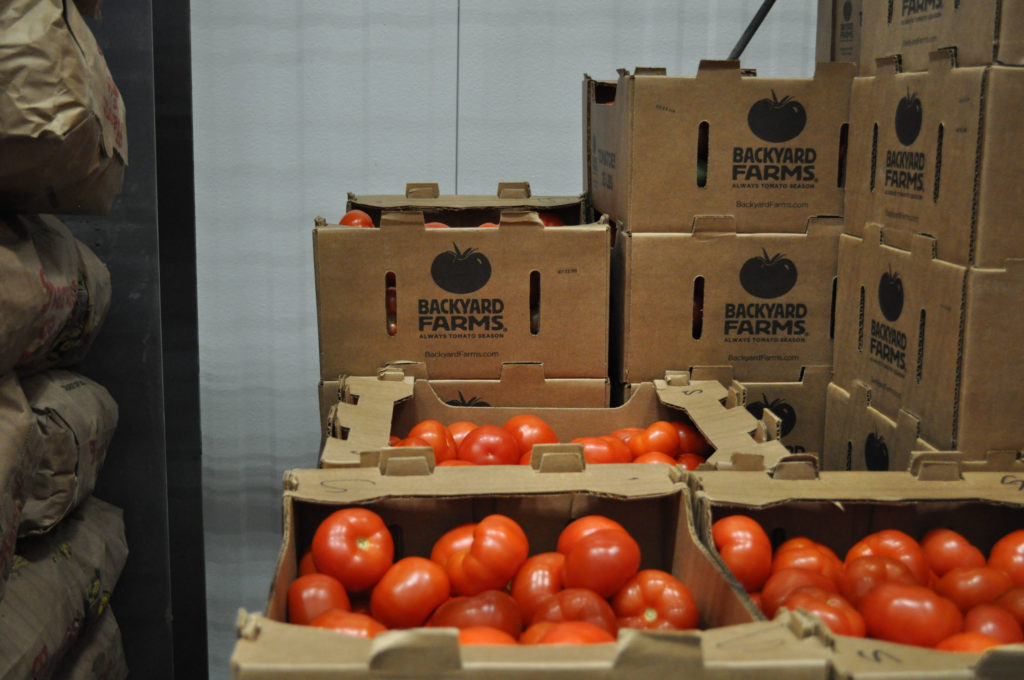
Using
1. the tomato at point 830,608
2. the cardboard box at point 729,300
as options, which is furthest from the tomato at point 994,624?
the cardboard box at point 729,300

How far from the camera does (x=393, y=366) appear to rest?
1.88 metres

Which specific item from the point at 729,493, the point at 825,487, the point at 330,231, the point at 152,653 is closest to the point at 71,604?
the point at 152,653

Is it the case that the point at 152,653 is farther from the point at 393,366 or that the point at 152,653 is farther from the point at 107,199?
the point at 107,199

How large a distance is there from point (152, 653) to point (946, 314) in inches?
63.7

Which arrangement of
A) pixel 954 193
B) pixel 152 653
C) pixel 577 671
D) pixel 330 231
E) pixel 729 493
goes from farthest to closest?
pixel 152 653, pixel 330 231, pixel 954 193, pixel 729 493, pixel 577 671

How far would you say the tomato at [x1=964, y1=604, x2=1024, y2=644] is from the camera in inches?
38.3

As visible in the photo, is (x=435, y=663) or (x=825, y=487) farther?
(x=825, y=487)

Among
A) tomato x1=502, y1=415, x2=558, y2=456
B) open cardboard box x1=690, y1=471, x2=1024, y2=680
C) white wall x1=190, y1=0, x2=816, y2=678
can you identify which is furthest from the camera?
white wall x1=190, y1=0, x2=816, y2=678

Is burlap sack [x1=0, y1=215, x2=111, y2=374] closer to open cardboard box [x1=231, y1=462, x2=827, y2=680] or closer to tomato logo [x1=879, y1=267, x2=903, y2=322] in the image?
open cardboard box [x1=231, y1=462, x2=827, y2=680]

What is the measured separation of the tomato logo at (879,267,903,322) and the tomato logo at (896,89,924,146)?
23 centimetres

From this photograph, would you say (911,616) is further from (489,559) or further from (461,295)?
A: (461,295)

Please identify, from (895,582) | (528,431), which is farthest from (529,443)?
(895,582)

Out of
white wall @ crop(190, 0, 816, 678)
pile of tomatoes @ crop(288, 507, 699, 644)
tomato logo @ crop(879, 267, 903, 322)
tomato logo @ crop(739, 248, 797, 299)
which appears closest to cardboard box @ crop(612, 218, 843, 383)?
tomato logo @ crop(739, 248, 797, 299)

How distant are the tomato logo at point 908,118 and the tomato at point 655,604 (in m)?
0.92
